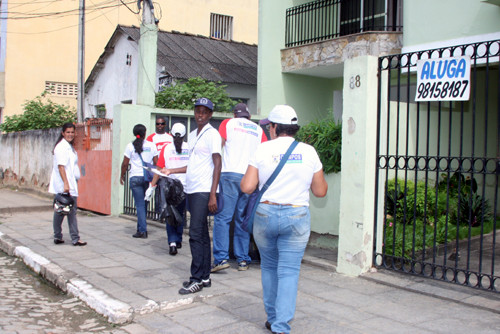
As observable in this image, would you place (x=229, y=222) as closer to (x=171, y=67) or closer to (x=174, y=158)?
(x=174, y=158)

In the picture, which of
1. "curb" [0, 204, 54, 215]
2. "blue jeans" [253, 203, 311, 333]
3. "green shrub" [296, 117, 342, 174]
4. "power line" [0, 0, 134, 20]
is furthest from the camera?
"power line" [0, 0, 134, 20]

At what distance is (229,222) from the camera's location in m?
5.82

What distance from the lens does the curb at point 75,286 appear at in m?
4.38

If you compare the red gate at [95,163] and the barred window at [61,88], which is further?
the barred window at [61,88]

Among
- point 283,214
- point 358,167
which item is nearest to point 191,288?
point 283,214

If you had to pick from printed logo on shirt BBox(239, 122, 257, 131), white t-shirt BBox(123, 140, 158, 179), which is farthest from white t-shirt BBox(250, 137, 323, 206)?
white t-shirt BBox(123, 140, 158, 179)

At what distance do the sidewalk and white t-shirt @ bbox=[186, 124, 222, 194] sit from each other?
1.07 m

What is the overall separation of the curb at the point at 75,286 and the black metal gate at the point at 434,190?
9.63ft

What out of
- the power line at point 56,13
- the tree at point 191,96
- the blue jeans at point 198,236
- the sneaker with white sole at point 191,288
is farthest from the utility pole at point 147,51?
the power line at point 56,13

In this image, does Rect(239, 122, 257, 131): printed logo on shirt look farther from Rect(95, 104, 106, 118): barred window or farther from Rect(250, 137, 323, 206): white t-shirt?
Rect(95, 104, 106, 118): barred window

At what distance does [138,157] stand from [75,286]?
122 inches

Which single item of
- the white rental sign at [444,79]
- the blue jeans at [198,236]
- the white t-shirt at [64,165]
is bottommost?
the blue jeans at [198,236]

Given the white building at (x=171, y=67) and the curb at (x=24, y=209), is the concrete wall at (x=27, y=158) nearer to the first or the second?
the curb at (x=24, y=209)

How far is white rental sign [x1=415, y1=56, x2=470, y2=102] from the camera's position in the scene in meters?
5.00
